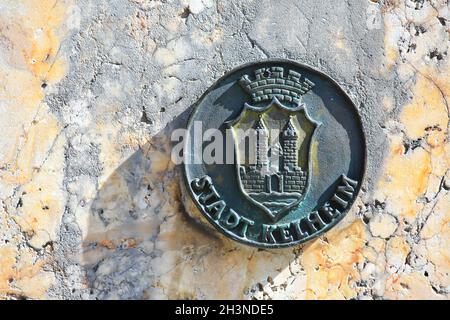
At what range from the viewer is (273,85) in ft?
11.1

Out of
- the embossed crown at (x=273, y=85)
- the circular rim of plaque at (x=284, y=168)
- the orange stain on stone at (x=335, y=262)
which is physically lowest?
the orange stain on stone at (x=335, y=262)

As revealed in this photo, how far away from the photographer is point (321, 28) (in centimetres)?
353

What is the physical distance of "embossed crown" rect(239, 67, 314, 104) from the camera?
A: 11.1 ft

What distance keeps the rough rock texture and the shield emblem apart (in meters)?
0.28

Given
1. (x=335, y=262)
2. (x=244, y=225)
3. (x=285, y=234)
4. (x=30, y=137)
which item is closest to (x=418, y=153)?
(x=335, y=262)

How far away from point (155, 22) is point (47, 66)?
624 mm

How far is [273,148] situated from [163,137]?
1.95ft

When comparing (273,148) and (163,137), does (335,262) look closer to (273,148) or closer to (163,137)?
(273,148)

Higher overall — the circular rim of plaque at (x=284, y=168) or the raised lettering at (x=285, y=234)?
the circular rim of plaque at (x=284, y=168)

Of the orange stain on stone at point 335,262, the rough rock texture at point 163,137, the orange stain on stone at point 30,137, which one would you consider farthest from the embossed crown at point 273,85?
the orange stain on stone at point 30,137

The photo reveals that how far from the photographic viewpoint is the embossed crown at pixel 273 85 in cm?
338

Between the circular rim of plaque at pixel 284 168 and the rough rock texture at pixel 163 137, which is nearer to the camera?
the circular rim of plaque at pixel 284 168

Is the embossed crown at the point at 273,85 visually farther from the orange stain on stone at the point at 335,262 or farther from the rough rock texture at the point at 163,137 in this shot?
the orange stain on stone at the point at 335,262

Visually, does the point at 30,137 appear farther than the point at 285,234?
Yes
